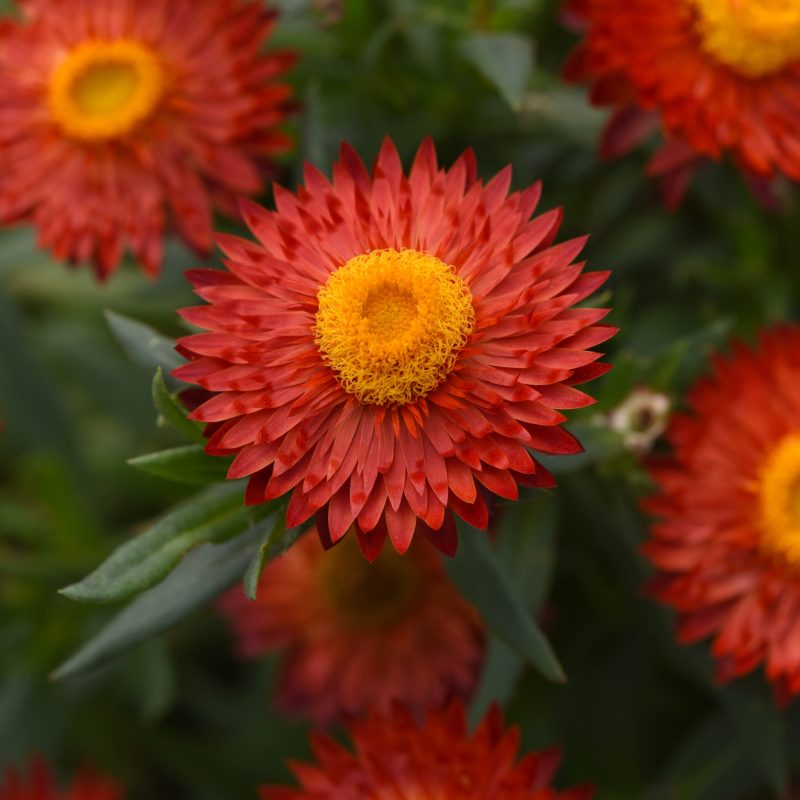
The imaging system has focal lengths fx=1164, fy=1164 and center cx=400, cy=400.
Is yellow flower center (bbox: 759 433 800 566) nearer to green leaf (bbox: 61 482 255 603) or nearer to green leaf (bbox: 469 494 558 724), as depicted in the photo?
green leaf (bbox: 469 494 558 724)

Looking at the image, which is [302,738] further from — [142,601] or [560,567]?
[142,601]

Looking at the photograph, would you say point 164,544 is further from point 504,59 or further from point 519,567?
point 504,59

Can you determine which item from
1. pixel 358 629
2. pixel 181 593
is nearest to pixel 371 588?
pixel 358 629

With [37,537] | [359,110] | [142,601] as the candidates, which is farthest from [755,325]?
[37,537]

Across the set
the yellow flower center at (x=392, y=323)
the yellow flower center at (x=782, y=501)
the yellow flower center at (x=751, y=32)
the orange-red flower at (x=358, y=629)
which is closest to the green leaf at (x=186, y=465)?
the yellow flower center at (x=392, y=323)

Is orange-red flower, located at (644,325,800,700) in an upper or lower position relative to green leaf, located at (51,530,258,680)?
upper

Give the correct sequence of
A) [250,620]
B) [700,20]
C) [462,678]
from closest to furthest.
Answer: [700,20], [462,678], [250,620]

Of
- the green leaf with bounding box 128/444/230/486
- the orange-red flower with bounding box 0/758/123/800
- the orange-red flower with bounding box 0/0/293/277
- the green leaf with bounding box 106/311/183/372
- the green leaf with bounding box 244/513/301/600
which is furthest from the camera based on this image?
the orange-red flower with bounding box 0/758/123/800

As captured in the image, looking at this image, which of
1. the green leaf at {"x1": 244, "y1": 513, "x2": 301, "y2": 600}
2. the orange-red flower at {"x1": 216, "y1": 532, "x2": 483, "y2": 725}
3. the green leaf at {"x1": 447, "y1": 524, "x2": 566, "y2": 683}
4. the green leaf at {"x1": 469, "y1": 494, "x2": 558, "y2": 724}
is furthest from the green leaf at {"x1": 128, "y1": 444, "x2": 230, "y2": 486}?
the orange-red flower at {"x1": 216, "y1": 532, "x2": 483, "y2": 725}
